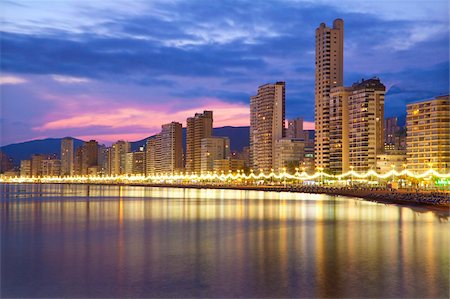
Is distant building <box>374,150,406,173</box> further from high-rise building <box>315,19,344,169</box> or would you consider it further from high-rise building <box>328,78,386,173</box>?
high-rise building <box>315,19,344,169</box>

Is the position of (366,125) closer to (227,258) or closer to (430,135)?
(430,135)

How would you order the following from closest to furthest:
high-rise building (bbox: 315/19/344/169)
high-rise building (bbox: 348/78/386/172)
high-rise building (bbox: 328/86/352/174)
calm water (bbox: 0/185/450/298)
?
calm water (bbox: 0/185/450/298), high-rise building (bbox: 348/78/386/172), high-rise building (bbox: 328/86/352/174), high-rise building (bbox: 315/19/344/169)

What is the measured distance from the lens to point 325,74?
17825 centimetres

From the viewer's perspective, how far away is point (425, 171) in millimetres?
149375

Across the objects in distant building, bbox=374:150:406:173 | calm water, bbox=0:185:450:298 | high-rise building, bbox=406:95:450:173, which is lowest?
calm water, bbox=0:185:450:298

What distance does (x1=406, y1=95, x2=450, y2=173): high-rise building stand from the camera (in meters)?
146

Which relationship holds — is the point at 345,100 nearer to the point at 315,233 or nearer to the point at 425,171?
the point at 425,171

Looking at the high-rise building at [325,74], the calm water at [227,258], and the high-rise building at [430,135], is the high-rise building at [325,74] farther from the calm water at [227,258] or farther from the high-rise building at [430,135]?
the calm water at [227,258]

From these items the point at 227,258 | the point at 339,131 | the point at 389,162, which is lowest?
the point at 227,258

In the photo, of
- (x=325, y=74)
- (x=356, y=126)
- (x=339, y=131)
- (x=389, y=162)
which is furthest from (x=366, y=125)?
(x=325, y=74)

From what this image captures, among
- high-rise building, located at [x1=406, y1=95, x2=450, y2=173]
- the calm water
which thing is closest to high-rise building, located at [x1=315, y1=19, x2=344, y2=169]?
high-rise building, located at [x1=406, y1=95, x2=450, y2=173]

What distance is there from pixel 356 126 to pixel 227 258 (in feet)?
482

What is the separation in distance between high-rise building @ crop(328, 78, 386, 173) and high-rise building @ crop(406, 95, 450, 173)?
14.1 meters

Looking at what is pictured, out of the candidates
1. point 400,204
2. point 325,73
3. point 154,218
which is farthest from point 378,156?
point 154,218
